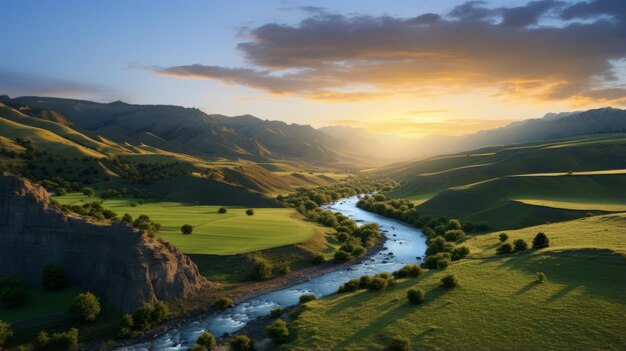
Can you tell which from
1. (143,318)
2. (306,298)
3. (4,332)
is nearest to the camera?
(4,332)

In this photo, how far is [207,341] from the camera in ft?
135

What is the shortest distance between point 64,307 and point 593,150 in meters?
212

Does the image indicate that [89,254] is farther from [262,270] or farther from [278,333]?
[278,333]

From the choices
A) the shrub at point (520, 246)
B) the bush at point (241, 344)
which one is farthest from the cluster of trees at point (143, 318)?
the shrub at point (520, 246)

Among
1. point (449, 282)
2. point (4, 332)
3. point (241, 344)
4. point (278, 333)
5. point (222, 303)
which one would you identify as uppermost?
point (449, 282)

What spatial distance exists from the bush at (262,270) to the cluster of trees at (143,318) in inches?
648

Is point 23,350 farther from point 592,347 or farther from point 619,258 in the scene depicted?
point 619,258

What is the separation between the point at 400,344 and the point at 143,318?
2890 cm

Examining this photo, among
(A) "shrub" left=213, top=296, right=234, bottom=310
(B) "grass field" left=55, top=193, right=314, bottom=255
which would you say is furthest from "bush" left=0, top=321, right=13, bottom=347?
(B) "grass field" left=55, top=193, right=314, bottom=255

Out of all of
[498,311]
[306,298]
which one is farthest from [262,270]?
[498,311]

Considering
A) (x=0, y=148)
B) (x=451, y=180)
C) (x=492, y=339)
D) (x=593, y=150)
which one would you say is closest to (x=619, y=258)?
(x=492, y=339)

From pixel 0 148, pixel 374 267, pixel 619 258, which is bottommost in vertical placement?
pixel 374 267

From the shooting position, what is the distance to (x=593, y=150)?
7283 inches

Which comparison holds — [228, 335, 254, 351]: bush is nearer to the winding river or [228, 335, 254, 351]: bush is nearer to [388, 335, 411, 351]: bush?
the winding river
